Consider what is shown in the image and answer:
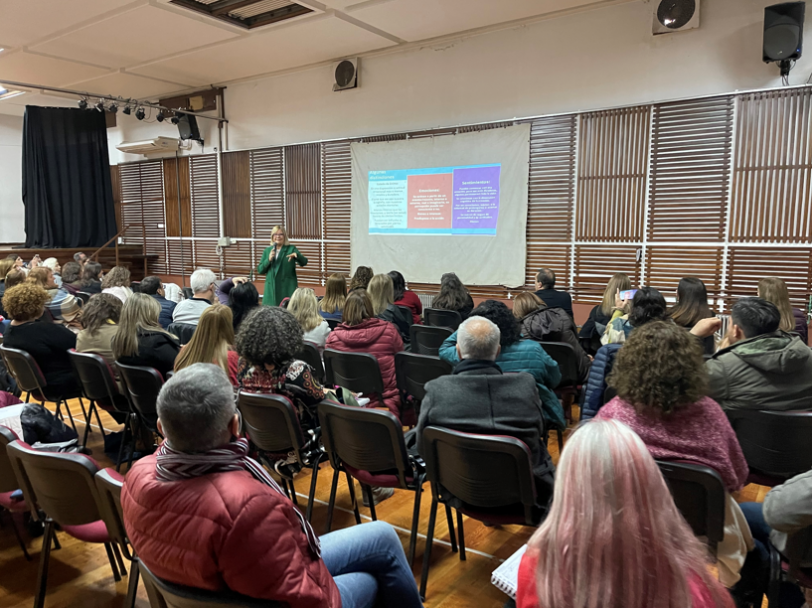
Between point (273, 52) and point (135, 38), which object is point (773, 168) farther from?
point (135, 38)

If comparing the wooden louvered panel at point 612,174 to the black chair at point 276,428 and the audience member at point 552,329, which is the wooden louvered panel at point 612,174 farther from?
the black chair at point 276,428

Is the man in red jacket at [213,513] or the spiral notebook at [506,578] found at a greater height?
the man in red jacket at [213,513]

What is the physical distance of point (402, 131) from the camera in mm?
7551

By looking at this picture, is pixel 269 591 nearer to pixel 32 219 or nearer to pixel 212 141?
pixel 212 141

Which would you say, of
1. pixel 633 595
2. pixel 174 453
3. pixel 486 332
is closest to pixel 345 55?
pixel 486 332

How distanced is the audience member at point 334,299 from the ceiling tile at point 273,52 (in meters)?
3.40

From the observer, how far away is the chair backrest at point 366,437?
2.35 metres

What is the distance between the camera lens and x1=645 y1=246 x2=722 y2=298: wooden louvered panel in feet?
18.7

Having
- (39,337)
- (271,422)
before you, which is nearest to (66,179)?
(39,337)

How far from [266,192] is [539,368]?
7.15m

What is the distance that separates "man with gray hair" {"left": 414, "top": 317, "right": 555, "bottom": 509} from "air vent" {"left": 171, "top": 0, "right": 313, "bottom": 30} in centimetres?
554

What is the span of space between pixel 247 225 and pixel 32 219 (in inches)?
189

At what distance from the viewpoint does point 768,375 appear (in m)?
2.47

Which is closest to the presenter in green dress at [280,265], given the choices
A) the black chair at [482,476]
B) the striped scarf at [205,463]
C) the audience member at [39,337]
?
the audience member at [39,337]
